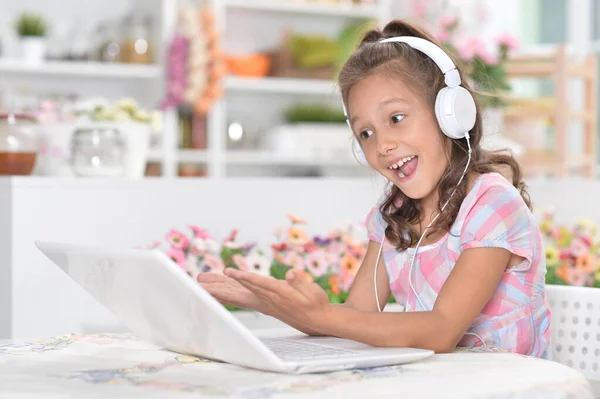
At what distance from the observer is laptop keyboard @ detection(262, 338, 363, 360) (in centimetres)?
102

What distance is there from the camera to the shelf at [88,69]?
4.81m

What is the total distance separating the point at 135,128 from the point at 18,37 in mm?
2632

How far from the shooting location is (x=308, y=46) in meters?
5.29

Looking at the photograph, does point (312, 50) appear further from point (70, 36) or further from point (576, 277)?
point (576, 277)

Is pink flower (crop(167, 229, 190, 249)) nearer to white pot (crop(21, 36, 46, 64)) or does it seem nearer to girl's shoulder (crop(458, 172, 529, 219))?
girl's shoulder (crop(458, 172, 529, 219))

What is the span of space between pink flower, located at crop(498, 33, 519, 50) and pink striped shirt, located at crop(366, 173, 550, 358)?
7.66 ft

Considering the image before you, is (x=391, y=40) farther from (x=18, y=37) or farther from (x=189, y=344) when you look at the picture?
(x=18, y=37)

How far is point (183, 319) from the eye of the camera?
1.00 metres

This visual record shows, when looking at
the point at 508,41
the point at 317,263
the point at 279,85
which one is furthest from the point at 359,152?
the point at 279,85

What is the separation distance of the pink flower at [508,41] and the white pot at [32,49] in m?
2.24

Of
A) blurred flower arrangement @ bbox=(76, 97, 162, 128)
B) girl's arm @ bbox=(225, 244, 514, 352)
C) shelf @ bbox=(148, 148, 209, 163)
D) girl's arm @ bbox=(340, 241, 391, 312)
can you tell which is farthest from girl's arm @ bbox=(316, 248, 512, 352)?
shelf @ bbox=(148, 148, 209, 163)

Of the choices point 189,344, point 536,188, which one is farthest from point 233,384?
point 536,188

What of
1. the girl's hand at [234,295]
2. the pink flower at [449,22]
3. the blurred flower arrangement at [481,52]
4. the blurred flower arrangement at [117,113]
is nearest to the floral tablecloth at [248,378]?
the girl's hand at [234,295]

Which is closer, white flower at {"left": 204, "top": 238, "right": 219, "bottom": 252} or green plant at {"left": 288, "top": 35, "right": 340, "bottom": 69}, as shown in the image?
white flower at {"left": 204, "top": 238, "right": 219, "bottom": 252}
